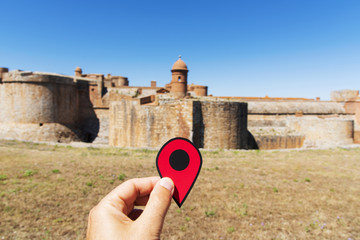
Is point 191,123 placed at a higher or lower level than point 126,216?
higher

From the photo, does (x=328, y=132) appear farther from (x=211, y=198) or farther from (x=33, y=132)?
(x=33, y=132)

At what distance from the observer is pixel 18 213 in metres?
4.38

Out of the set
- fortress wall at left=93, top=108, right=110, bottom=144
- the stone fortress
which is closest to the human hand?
the stone fortress

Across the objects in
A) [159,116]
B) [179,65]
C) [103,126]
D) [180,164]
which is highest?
[179,65]

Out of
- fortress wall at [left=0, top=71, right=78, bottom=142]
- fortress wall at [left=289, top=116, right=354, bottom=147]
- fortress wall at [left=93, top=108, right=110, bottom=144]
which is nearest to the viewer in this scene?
fortress wall at [left=289, top=116, right=354, bottom=147]

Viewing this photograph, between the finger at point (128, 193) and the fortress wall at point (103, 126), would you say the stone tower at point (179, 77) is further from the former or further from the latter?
the finger at point (128, 193)

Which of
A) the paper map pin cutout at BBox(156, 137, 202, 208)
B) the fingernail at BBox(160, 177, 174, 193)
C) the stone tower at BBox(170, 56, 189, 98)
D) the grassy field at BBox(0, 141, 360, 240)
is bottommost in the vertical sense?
the grassy field at BBox(0, 141, 360, 240)

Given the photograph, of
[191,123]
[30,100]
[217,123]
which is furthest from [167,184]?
[30,100]

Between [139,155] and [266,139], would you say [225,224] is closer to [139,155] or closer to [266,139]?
[139,155]

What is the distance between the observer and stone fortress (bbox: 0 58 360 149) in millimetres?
12844

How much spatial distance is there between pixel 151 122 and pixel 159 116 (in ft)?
2.12

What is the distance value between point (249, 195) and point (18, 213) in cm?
518

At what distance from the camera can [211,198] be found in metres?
5.55

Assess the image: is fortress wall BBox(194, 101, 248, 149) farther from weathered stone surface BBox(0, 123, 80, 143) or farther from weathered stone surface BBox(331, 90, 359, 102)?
weathered stone surface BBox(331, 90, 359, 102)
